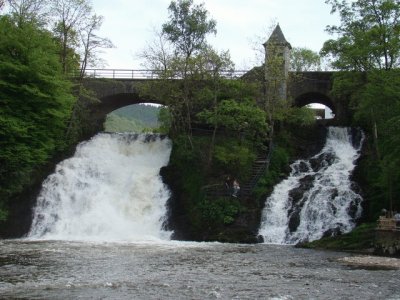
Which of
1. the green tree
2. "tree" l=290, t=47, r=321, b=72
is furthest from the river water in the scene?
"tree" l=290, t=47, r=321, b=72

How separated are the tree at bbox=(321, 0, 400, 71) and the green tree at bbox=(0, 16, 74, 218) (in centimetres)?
1934

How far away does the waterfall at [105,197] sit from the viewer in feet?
104

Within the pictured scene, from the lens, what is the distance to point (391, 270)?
1855 cm

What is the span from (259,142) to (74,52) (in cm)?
1726

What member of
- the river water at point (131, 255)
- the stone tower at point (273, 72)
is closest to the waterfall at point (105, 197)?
the river water at point (131, 255)

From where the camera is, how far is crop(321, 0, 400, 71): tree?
1363 inches

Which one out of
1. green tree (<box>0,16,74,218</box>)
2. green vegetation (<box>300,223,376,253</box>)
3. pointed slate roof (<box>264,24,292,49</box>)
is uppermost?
pointed slate roof (<box>264,24,292,49</box>)

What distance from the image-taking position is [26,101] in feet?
114

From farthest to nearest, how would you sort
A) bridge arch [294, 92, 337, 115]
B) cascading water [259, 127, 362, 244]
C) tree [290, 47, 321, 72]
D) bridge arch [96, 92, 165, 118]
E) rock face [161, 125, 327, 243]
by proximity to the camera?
tree [290, 47, 321, 72] < bridge arch [96, 92, 165, 118] < bridge arch [294, 92, 337, 115] < rock face [161, 125, 327, 243] < cascading water [259, 127, 362, 244]

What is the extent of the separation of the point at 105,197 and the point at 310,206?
13.2 metres

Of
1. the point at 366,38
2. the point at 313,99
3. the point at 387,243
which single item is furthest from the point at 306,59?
the point at 387,243

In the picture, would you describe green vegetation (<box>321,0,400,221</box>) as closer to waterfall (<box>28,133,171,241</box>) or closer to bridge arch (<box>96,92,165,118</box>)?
waterfall (<box>28,133,171,241</box>)

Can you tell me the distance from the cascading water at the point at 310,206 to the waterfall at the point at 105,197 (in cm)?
650

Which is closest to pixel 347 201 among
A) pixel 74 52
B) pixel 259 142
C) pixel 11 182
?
pixel 259 142
